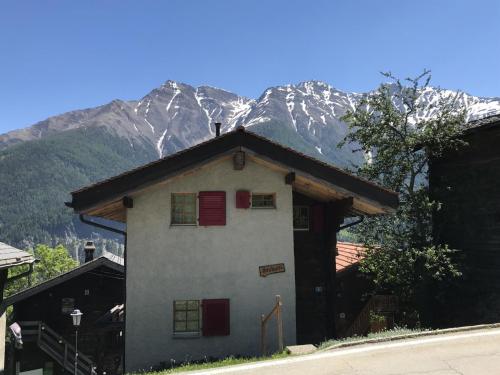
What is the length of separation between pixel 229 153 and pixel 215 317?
478 cm

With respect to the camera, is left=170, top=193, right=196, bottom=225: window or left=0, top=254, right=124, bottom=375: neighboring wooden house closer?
left=170, top=193, right=196, bottom=225: window

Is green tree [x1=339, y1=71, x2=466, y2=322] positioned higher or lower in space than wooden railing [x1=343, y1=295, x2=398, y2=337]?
higher

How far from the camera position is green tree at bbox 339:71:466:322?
1742cm

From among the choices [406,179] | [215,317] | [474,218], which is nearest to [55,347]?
[215,317]

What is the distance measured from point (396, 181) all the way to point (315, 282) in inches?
227

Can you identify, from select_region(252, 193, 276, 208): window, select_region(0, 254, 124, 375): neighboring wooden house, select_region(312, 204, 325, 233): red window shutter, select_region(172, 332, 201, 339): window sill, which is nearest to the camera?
select_region(172, 332, 201, 339): window sill

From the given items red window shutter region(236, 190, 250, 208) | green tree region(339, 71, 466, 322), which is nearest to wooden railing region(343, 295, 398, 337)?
green tree region(339, 71, 466, 322)

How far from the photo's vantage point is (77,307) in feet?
85.1

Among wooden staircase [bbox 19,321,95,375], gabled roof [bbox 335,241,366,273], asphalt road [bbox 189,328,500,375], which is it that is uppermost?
gabled roof [bbox 335,241,366,273]

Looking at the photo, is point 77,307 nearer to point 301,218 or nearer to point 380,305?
point 301,218

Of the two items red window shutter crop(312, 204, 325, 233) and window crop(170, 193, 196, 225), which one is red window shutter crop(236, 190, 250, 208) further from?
red window shutter crop(312, 204, 325, 233)

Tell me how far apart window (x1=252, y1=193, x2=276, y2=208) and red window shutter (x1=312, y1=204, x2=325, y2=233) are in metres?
2.22

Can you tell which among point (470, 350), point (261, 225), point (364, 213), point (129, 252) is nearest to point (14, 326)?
point (129, 252)

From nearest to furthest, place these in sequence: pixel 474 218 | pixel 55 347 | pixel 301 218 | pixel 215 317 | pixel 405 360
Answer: pixel 405 360
pixel 215 317
pixel 301 218
pixel 474 218
pixel 55 347
